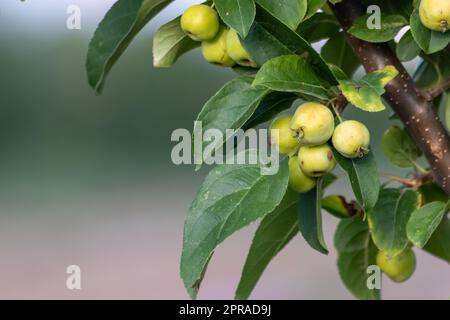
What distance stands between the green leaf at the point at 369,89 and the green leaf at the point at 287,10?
6 centimetres

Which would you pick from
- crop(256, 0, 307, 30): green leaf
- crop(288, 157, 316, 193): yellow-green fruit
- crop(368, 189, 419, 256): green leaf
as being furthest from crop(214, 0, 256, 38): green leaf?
crop(368, 189, 419, 256): green leaf

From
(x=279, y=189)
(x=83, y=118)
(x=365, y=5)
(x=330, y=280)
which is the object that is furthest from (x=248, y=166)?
(x=83, y=118)

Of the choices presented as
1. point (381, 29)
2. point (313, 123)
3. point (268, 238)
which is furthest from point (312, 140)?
point (268, 238)

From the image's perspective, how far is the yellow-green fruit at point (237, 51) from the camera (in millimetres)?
688

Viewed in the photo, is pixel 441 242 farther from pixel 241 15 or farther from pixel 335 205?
pixel 241 15

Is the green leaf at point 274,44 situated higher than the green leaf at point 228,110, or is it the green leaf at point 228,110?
the green leaf at point 274,44

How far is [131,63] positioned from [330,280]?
12.7ft

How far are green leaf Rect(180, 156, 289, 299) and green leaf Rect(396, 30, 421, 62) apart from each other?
0.46 ft

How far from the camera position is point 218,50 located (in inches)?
28.6

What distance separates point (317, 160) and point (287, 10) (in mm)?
120

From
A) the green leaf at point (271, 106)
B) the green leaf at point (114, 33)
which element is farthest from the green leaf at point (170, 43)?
the green leaf at point (271, 106)

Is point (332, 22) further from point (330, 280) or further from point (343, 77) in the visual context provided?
point (330, 280)

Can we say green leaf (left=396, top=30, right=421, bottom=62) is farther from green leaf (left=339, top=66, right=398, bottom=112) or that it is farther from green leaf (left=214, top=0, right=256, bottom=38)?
green leaf (left=214, top=0, right=256, bottom=38)

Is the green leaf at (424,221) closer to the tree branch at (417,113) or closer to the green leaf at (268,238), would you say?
the tree branch at (417,113)
